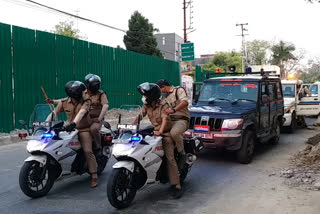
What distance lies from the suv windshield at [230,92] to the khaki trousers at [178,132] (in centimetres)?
340

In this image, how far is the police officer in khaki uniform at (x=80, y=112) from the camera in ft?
18.3

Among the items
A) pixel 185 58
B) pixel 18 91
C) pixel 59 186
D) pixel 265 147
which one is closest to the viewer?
pixel 59 186

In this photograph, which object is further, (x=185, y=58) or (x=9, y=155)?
(x=185, y=58)

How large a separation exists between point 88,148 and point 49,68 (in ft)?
27.1

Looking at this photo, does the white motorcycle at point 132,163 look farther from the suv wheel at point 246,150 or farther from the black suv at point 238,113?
the suv wheel at point 246,150

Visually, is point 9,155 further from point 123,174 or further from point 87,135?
point 123,174

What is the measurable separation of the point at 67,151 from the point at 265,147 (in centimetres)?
629

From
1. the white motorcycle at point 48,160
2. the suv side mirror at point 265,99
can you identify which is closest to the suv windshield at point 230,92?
the suv side mirror at point 265,99

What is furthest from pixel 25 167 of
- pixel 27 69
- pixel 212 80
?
pixel 27 69

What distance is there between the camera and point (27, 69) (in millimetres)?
11977

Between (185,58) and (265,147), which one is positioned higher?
(185,58)

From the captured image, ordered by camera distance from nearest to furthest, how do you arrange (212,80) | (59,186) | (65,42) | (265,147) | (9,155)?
(59,186) < (9,155) < (212,80) < (265,147) < (65,42)

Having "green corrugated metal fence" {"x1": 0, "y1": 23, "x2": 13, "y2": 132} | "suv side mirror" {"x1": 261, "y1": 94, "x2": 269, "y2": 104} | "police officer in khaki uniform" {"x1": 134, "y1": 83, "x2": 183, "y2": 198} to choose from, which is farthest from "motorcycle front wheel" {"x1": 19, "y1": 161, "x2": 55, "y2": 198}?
"green corrugated metal fence" {"x1": 0, "y1": 23, "x2": 13, "y2": 132}

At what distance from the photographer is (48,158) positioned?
17.0 feet
